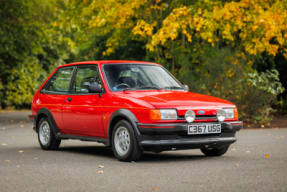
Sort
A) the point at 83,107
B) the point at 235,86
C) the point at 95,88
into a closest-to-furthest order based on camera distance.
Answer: the point at 95,88 < the point at 83,107 < the point at 235,86

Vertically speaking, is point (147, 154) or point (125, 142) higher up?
point (125, 142)

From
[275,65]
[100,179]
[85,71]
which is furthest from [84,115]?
[275,65]

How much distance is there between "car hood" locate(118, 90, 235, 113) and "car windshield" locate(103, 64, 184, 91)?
27 cm

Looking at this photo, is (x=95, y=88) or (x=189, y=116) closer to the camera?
(x=189, y=116)

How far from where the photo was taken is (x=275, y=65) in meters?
22.3

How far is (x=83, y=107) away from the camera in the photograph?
9039mm

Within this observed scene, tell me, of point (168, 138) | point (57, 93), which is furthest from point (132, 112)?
Answer: point (57, 93)

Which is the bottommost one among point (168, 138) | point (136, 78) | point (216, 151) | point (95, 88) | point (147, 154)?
point (147, 154)

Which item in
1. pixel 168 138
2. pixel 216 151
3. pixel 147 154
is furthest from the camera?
pixel 147 154

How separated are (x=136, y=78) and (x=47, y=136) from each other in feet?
8.53

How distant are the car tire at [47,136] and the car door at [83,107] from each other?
2.09ft

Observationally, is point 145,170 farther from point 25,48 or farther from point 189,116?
point 25,48

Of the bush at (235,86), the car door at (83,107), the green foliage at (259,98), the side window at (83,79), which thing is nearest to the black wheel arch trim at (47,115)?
the car door at (83,107)

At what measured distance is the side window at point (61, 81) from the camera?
9922 mm
